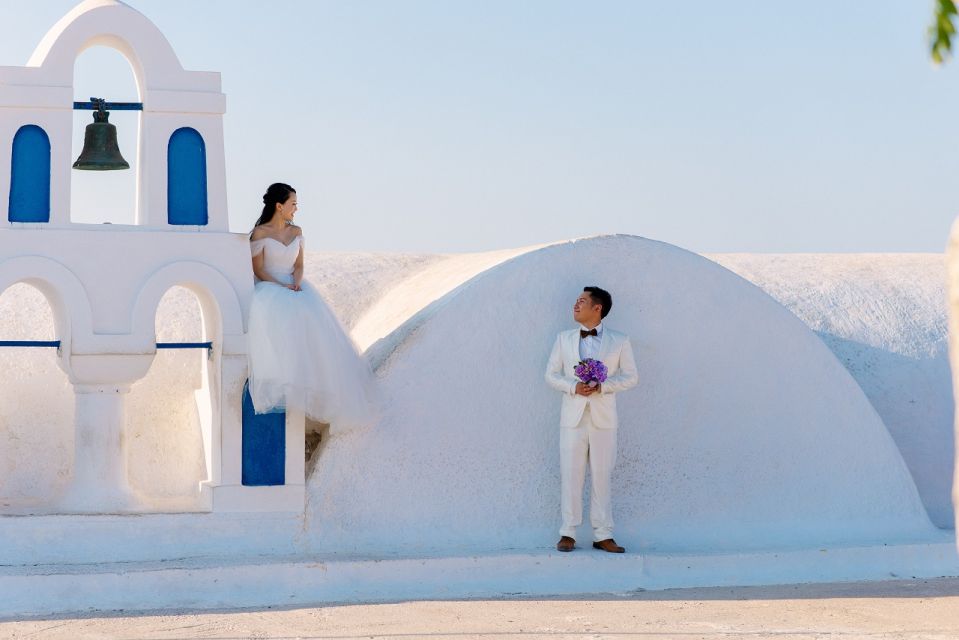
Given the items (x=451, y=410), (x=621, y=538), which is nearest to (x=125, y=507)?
(x=451, y=410)

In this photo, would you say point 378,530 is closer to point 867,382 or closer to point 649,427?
point 649,427

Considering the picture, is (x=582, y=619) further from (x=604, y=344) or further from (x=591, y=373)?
(x=604, y=344)

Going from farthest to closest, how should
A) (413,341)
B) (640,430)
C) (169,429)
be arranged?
1. (169,429)
2. (640,430)
3. (413,341)

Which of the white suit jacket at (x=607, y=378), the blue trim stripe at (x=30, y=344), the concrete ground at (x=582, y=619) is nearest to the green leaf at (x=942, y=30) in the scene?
the concrete ground at (x=582, y=619)

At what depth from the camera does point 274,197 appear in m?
8.06

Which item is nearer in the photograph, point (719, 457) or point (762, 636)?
point (762, 636)

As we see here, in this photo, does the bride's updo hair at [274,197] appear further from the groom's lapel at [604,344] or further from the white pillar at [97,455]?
the groom's lapel at [604,344]

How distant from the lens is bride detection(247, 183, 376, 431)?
305 inches

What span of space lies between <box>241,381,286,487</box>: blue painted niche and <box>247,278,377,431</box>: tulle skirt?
0.19 m

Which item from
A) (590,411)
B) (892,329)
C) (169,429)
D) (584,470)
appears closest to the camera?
(590,411)

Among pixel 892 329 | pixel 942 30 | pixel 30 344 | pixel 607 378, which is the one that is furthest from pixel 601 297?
pixel 942 30

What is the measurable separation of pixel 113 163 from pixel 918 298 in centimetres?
725

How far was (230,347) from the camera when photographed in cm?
794

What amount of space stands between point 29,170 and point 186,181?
865 millimetres
